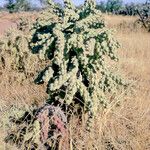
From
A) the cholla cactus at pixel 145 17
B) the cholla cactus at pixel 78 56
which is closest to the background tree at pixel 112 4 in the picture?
the cholla cactus at pixel 145 17

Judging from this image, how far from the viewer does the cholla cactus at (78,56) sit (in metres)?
4.32

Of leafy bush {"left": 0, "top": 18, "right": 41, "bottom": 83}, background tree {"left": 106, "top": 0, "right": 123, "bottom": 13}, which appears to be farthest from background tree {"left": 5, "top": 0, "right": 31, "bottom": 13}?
leafy bush {"left": 0, "top": 18, "right": 41, "bottom": 83}

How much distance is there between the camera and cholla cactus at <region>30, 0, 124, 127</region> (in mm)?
4315

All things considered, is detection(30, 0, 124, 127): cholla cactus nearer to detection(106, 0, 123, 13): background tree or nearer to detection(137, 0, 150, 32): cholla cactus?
detection(137, 0, 150, 32): cholla cactus

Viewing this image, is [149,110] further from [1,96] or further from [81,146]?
[1,96]

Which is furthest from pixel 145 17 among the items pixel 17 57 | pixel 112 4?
pixel 112 4

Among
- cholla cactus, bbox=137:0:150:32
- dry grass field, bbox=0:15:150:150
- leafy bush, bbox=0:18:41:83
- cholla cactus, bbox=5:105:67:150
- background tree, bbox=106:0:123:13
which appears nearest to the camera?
cholla cactus, bbox=5:105:67:150

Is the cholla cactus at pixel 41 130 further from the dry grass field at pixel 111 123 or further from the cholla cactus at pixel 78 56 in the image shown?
the cholla cactus at pixel 78 56

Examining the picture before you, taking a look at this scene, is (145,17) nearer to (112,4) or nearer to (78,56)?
(78,56)

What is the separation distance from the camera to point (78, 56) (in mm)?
4418

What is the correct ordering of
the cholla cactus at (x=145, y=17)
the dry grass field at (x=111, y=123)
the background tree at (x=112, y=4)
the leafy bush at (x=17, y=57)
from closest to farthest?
the dry grass field at (x=111, y=123) < the leafy bush at (x=17, y=57) < the cholla cactus at (x=145, y=17) < the background tree at (x=112, y=4)

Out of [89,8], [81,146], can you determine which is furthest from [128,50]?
[81,146]

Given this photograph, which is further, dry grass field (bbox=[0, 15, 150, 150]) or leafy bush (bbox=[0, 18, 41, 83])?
leafy bush (bbox=[0, 18, 41, 83])

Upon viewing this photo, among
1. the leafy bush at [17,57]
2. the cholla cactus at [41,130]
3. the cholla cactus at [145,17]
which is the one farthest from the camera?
the cholla cactus at [145,17]
